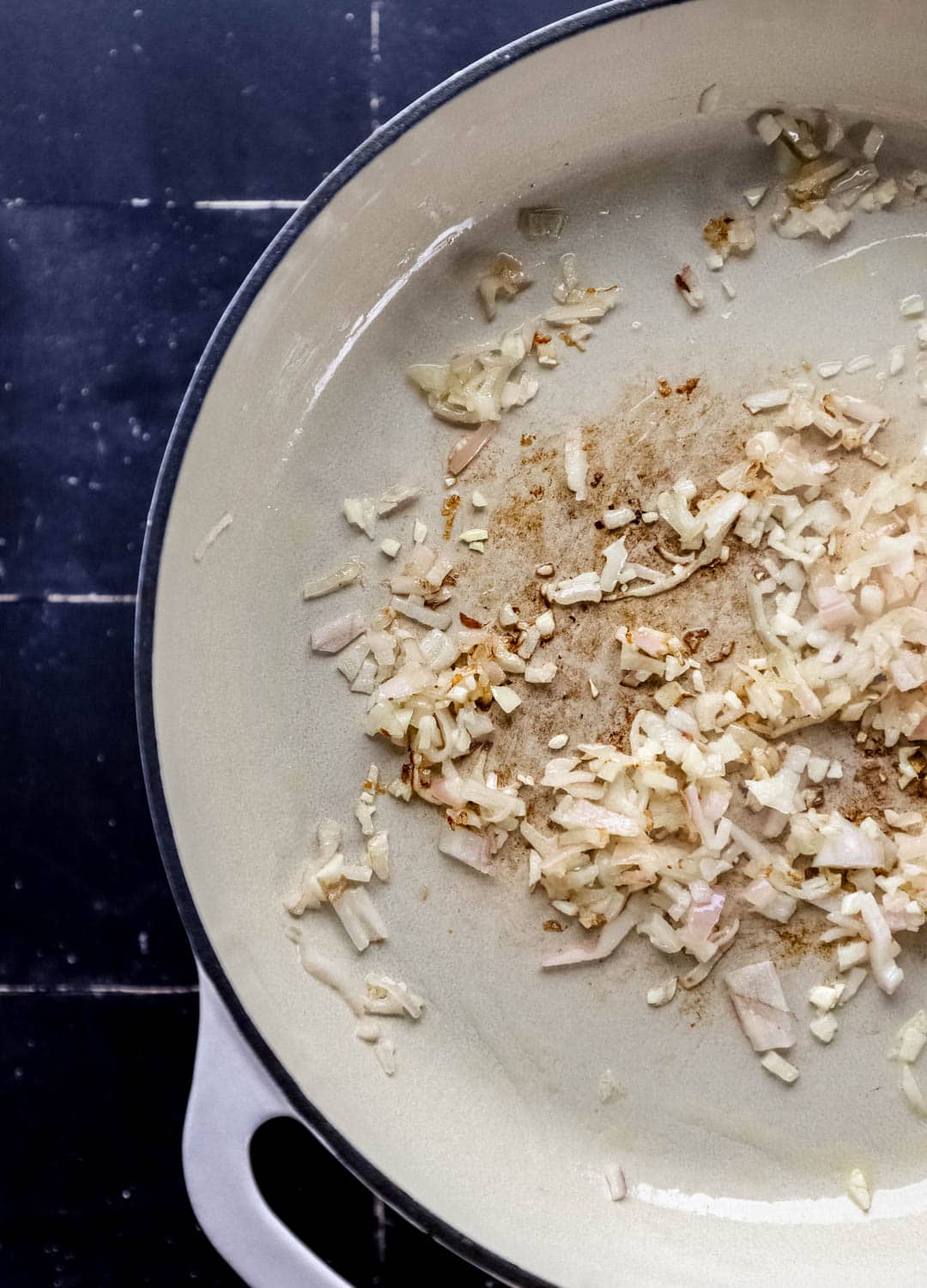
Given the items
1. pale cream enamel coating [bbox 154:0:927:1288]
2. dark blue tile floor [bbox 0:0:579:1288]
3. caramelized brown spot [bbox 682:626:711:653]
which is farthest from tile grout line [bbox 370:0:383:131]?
caramelized brown spot [bbox 682:626:711:653]

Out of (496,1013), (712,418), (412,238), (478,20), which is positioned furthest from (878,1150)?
(478,20)

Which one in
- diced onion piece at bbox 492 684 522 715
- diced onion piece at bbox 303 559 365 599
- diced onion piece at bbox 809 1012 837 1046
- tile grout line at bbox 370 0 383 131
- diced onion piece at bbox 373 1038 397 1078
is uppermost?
tile grout line at bbox 370 0 383 131

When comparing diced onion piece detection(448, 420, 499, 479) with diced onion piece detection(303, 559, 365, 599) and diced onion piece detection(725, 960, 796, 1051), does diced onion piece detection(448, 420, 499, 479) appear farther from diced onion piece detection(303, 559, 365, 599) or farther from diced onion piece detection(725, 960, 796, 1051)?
diced onion piece detection(725, 960, 796, 1051)

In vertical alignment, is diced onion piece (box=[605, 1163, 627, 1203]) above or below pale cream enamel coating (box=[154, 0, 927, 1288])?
below

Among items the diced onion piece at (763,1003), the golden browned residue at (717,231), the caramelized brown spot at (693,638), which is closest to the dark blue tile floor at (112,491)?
the golden browned residue at (717,231)

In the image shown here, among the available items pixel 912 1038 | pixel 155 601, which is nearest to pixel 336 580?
pixel 155 601

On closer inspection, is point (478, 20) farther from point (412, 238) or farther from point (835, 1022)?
point (835, 1022)

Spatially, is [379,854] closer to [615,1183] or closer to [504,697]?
[504,697]
